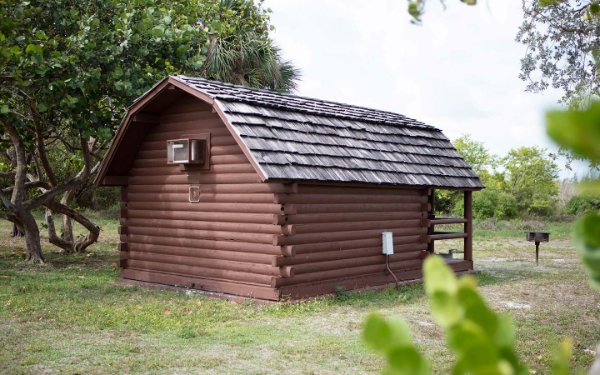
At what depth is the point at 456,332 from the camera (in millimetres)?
481

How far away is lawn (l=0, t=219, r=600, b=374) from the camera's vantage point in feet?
22.7

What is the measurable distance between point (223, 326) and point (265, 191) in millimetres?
2521

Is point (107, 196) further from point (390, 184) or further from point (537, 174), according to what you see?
point (390, 184)

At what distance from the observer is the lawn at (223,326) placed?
6.92m

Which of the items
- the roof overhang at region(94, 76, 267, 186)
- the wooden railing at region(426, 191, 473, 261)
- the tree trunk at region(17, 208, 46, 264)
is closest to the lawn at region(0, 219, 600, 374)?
the wooden railing at region(426, 191, 473, 261)

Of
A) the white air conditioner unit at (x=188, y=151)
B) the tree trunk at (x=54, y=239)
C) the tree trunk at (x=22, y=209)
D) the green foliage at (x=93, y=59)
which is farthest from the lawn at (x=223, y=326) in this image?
the green foliage at (x=93, y=59)

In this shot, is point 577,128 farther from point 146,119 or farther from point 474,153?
point 474,153

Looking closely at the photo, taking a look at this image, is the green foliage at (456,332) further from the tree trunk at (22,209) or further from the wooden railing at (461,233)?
the tree trunk at (22,209)

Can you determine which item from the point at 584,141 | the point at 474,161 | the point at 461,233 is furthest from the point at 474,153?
the point at 584,141

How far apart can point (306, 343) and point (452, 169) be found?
299 inches

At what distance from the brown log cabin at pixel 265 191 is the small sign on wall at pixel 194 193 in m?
0.02

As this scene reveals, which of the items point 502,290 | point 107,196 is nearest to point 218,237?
point 502,290

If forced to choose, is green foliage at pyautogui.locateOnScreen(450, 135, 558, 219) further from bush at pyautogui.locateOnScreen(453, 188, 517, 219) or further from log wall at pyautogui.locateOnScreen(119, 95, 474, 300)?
log wall at pyautogui.locateOnScreen(119, 95, 474, 300)

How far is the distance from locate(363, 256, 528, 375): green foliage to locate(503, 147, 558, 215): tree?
35.3m
